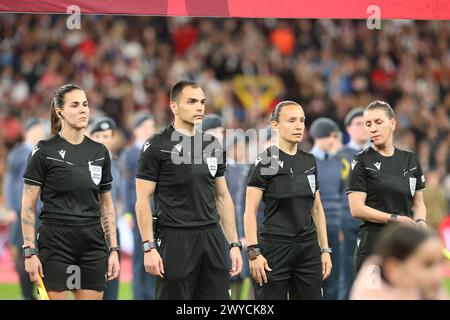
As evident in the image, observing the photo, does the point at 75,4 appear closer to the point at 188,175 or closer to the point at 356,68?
the point at 188,175

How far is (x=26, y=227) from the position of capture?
7.24 m

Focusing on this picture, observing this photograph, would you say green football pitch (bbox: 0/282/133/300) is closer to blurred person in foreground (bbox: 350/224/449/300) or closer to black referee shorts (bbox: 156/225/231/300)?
black referee shorts (bbox: 156/225/231/300)

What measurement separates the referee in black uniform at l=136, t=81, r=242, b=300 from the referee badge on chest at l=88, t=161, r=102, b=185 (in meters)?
0.39

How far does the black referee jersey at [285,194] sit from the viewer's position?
7633mm

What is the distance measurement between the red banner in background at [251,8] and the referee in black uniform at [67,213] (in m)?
0.77

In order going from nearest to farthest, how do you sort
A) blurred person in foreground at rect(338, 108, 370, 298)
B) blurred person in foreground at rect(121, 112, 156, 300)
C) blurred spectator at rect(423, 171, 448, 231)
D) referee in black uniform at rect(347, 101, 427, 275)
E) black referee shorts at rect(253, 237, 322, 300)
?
black referee shorts at rect(253, 237, 322, 300), referee in black uniform at rect(347, 101, 427, 275), blurred person in foreground at rect(338, 108, 370, 298), blurred person in foreground at rect(121, 112, 156, 300), blurred spectator at rect(423, 171, 448, 231)

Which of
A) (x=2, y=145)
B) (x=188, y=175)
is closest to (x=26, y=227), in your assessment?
(x=188, y=175)

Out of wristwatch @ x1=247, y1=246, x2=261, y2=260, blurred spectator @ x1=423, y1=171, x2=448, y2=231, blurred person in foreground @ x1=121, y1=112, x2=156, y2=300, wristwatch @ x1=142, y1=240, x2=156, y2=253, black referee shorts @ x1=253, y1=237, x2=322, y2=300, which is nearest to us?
wristwatch @ x1=142, y1=240, x2=156, y2=253

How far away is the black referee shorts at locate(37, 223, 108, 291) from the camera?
23.8 feet

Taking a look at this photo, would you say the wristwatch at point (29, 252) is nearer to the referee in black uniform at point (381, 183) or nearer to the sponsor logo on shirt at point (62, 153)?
the sponsor logo on shirt at point (62, 153)

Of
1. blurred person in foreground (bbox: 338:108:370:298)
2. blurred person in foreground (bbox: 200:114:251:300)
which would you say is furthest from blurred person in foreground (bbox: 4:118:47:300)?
blurred person in foreground (bbox: 338:108:370:298)

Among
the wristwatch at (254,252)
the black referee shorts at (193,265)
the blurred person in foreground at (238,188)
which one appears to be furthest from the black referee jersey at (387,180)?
the blurred person in foreground at (238,188)

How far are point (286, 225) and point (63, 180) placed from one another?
1893 millimetres
